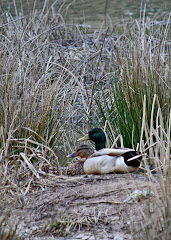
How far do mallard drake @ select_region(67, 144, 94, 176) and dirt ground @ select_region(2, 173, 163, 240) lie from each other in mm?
457

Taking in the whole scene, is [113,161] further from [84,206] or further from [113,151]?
[84,206]

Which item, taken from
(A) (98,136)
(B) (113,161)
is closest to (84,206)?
A: (B) (113,161)

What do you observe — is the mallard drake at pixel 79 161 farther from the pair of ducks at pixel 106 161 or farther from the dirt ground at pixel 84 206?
the dirt ground at pixel 84 206

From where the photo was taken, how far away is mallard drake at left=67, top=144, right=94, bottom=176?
18.6 ft

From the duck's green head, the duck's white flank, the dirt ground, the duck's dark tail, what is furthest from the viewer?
the duck's green head

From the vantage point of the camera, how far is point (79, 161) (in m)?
5.78

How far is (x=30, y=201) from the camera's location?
15.3 ft

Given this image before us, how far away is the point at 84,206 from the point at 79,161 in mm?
1323

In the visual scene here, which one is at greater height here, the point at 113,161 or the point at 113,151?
the point at 113,151

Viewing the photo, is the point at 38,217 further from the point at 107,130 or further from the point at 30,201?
the point at 107,130

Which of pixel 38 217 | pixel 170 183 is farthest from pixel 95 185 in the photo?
pixel 170 183

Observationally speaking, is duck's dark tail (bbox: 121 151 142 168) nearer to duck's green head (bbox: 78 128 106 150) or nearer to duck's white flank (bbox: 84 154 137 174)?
duck's white flank (bbox: 84 154 137 174)

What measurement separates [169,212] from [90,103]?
353 centimetres

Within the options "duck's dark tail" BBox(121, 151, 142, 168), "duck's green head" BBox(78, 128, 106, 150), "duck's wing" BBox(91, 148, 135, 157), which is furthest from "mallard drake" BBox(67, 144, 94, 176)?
"duck's dark tail" BBox(121, 151, 142, 168)
